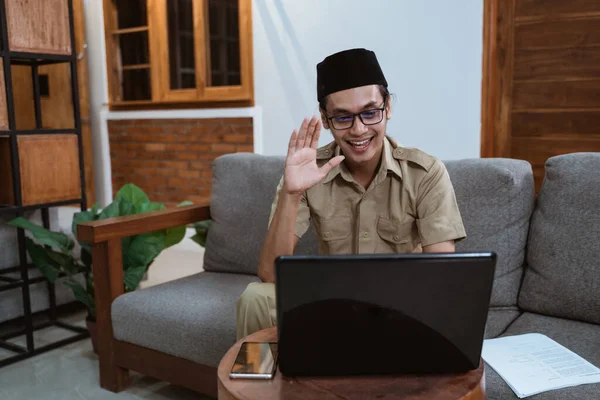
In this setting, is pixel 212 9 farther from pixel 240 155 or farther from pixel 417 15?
pixel 240 155

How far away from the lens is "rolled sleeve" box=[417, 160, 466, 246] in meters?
1.47

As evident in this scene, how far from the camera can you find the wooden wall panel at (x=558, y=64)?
2982mm

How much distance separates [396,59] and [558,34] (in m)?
0.92

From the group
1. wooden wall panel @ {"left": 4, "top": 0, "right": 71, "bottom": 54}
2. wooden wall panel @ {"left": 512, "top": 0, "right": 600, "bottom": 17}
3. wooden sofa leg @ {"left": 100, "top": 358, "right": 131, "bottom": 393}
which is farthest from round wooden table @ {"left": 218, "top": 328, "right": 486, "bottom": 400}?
wooden wall panel @ {"left": 512, "top": 0, "right": 600, "bottom": 17}

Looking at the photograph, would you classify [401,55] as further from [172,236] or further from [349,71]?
[349,71]

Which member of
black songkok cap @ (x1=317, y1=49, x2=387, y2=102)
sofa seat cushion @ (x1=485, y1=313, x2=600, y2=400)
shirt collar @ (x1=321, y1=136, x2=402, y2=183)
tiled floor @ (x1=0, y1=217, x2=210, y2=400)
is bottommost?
tiled floor @ (x1=0, y1=217, x2=210, y2=400)

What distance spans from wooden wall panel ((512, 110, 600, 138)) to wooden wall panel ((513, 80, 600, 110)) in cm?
5

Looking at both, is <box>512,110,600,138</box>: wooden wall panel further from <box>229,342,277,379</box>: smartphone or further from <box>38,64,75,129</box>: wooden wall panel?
A: <box>38,64,75,129</box>: wooden wall panel

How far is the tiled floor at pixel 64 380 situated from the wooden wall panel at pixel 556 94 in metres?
2.35

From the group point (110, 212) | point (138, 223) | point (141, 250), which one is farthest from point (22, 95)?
Answer: point (138, 223)

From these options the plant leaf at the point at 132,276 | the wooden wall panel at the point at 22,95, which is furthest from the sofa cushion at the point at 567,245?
the wooden wall panel at the point at 22,95

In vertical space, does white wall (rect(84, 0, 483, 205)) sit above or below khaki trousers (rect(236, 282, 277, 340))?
above

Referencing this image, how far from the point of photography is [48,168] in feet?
8.51

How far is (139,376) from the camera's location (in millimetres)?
2340
